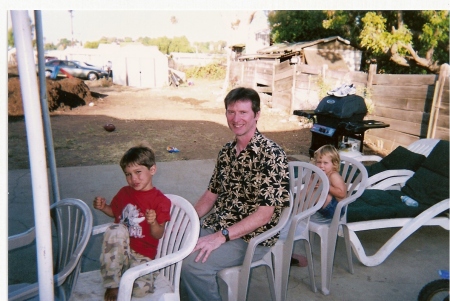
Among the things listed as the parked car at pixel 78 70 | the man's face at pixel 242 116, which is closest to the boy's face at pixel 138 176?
the man's face at pixel 242 116

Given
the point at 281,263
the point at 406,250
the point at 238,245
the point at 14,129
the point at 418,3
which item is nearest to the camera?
the point at 418,3

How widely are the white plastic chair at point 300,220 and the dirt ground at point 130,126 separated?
12.1 ft

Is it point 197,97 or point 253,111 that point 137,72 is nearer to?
point 197,97

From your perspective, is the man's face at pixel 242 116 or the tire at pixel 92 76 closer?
the man's face at pixel 242 116

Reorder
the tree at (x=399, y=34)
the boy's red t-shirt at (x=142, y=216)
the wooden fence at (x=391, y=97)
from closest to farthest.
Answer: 1. the boy's red t-shirt at (x=142, y=216)
2. the wooden fence at (x=391, y=97)
3. the tree at (x=399, y=34)

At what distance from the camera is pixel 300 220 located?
243 centimetres

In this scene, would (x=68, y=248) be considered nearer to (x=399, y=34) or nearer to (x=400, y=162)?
(x=400, y=162)

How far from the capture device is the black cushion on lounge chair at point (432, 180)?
3676 millimetres

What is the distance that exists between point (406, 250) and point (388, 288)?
83 centimetres

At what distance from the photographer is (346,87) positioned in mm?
5328

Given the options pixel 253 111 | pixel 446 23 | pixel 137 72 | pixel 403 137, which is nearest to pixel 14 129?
pixel 253 111

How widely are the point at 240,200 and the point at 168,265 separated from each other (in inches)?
27.1

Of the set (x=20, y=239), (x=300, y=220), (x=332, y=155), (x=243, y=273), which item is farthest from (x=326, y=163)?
(x=20, y=239)

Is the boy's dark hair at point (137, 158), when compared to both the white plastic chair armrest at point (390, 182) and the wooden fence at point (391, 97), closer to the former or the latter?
the white plastic chair armrest at point (390, 182)
